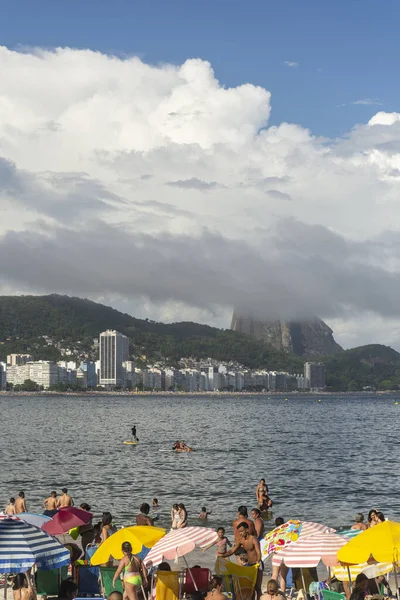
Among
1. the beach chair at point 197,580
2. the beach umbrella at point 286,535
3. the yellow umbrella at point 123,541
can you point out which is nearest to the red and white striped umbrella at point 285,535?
the beach umbrella at point 286,535

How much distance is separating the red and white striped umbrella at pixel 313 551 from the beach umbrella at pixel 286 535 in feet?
2.21

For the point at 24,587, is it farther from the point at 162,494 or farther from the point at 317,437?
the point at 317,437

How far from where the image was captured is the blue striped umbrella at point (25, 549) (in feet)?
44.9

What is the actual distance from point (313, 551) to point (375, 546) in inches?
73.7

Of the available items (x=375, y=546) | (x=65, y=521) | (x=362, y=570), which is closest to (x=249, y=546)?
(x=362, y=570)

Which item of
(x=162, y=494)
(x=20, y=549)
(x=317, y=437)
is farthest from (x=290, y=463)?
(x=20, y=549)

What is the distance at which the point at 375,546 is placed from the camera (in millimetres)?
13555

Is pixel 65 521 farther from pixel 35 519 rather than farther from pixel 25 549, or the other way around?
pixel 25 549

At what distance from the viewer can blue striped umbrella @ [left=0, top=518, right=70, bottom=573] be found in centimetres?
1370

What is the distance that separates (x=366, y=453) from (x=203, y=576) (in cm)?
5370

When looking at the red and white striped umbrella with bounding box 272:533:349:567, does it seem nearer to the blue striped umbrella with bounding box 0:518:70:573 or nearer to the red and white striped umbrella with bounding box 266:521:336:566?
the red and white striped umbrella with bounding box 266:521:336:566

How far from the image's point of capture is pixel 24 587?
610 inches

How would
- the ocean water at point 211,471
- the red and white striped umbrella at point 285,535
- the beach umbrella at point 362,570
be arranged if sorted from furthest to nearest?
1. the ocean water at point 211,471
2. the red and white striped umbrella at point 285,535
3. the beach umbrella at point 362,570

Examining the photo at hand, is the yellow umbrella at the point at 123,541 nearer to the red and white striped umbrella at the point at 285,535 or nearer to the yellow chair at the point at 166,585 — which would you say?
the yellow chair at the point at 166,585
